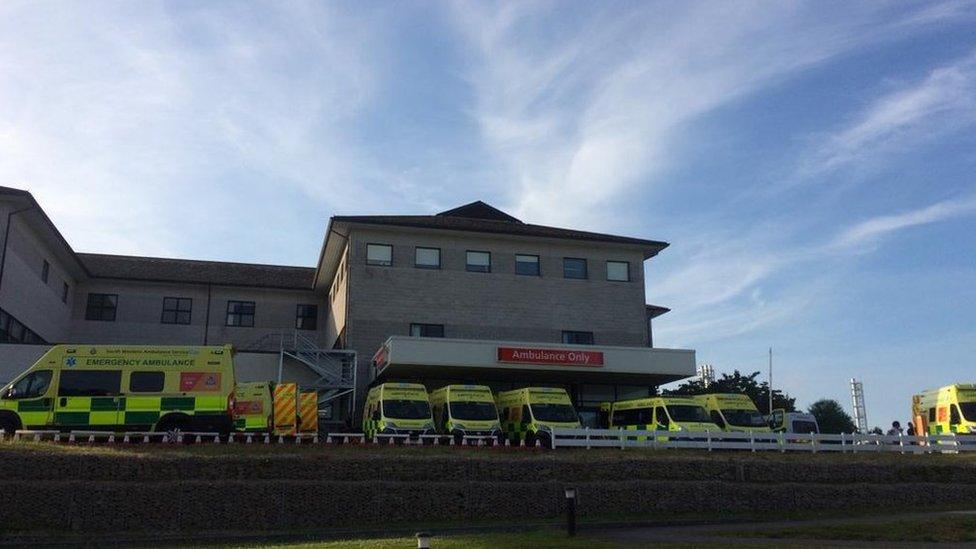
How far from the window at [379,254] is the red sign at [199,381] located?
556 inches

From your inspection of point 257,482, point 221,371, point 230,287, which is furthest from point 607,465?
point 230,287

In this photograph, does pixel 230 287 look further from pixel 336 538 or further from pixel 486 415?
pixel 336 538

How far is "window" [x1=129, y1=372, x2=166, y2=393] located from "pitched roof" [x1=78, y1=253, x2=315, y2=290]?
2359 centimetres

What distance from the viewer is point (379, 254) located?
35906mm

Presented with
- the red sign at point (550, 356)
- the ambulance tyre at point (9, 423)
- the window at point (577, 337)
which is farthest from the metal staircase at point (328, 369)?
the ambulance tyre at point (9, 423)

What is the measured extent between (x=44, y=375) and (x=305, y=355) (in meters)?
15.3

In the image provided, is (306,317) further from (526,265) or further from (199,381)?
(199,381)

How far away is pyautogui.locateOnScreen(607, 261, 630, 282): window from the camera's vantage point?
38.4 meters

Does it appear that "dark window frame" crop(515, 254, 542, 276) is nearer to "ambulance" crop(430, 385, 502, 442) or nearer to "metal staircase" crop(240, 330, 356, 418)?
"metal staircase" crop(240, 330, 356, 418)

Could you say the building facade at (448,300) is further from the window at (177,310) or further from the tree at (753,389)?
the tree at (753,389)

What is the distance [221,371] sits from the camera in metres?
22.1

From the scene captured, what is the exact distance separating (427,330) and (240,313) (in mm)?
14664

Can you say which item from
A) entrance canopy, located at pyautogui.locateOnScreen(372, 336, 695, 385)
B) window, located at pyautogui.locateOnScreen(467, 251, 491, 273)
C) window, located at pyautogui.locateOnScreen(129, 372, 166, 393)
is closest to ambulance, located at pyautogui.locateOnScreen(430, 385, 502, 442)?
entrance canopy, located at pyautogui.locateOnScreen(372, 336, 695, 385)

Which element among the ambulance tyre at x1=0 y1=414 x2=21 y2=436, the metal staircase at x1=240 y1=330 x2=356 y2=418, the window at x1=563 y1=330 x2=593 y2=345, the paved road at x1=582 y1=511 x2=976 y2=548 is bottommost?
the paved road at x1=582 y1=511 x2=976 y2=548
